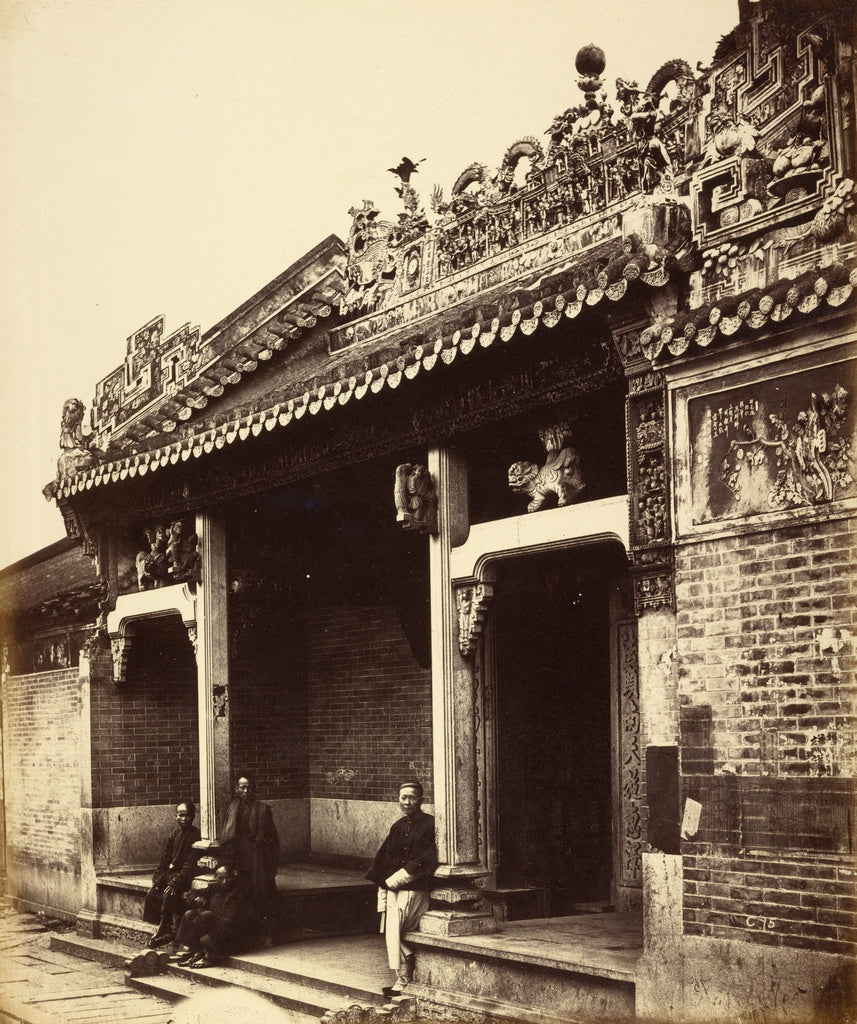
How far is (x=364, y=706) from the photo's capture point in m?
13.3

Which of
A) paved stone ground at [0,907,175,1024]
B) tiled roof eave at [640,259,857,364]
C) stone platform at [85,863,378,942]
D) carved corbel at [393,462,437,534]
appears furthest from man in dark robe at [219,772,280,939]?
tiled roof eave at [640,259,857,364]

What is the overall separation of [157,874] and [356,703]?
246 cm

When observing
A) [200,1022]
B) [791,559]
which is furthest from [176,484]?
[791,559]

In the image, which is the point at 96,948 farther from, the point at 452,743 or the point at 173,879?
the point at 452,743

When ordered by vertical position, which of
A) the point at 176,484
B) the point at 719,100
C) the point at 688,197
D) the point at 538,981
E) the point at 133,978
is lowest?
the point at 133,978

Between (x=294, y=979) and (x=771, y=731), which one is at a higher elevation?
(x=771, y=731)

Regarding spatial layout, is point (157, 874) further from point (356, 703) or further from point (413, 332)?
point (413, 332)

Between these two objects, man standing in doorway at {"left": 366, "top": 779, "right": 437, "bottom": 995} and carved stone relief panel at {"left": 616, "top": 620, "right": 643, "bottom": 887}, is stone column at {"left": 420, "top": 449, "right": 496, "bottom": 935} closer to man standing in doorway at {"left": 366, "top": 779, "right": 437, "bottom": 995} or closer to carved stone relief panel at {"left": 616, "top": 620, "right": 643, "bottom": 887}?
man standing in doorway at {"left": 366, "top": 779, "right": 437, "bottom": 995}

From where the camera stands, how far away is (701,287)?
7.45m

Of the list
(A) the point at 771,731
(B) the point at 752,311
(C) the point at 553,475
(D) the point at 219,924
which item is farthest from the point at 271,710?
(B) the point at 752,311

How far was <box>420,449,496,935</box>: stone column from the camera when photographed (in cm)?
895

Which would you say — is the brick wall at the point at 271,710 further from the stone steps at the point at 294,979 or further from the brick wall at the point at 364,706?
the stone steps at the point at 294,979

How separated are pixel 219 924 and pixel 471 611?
Answer: 3895 mm

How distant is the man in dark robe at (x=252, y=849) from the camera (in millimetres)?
11297
